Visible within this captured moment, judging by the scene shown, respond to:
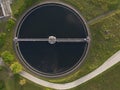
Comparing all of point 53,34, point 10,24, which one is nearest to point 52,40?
point 53,34

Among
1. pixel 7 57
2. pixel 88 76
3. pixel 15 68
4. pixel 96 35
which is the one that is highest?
pixel 96 35

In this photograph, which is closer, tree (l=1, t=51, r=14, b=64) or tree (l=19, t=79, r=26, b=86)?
tree (l=1, t=51, r=14, b=64)

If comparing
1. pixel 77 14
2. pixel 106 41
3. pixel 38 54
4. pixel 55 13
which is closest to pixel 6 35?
pixel 38 54

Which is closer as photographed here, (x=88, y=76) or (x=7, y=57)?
(x=7, y=57)

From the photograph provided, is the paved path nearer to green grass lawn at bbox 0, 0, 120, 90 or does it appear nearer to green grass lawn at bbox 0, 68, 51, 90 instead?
green grass lawn at bbox 0, 0, 120, 90

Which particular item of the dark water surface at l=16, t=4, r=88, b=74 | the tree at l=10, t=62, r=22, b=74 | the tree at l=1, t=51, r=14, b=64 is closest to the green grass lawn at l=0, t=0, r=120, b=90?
the tree at l=1, t=51, r=14, b=64

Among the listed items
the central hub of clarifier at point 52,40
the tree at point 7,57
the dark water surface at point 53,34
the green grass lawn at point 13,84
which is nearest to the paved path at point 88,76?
the green grass lawn at point 13,84

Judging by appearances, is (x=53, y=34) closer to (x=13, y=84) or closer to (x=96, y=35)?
(x=96, y=35)

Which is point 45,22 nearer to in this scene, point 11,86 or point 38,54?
point 38,54

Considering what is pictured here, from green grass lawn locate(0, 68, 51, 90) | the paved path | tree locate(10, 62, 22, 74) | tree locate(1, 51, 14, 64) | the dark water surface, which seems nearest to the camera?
tree locate(10, 62, 22, 74)
